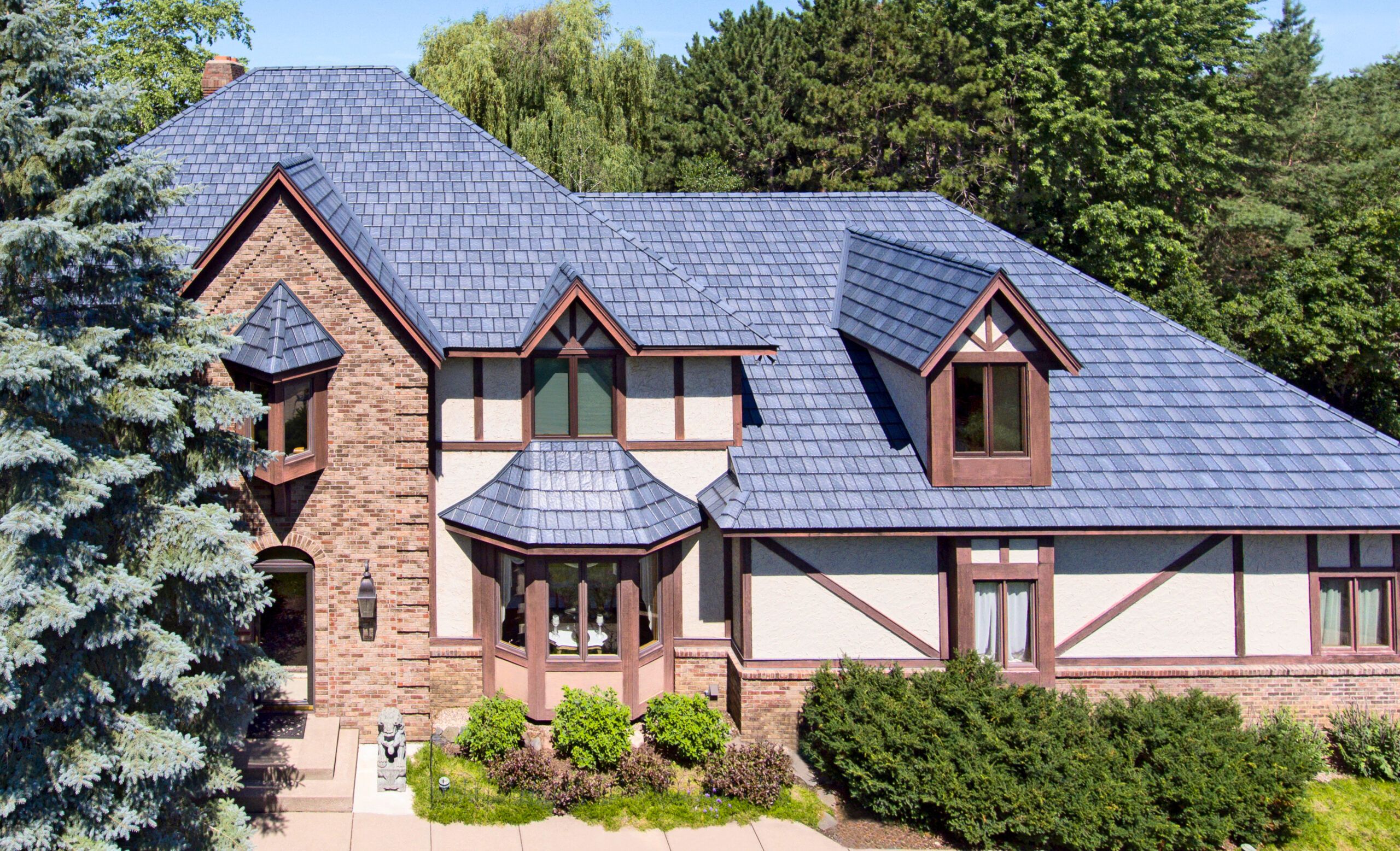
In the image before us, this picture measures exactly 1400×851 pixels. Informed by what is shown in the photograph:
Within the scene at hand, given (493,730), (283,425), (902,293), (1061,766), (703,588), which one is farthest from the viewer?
(902,293)

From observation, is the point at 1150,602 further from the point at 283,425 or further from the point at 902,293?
the point at 283,425

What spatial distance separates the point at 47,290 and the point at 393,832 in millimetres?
8141

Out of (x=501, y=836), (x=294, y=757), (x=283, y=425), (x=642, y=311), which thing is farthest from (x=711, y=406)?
(x=294, y=757)

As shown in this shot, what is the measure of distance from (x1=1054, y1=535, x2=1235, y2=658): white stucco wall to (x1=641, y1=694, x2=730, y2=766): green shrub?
19.3ft

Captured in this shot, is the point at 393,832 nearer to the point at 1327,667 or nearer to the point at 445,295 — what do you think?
the point at 445,295

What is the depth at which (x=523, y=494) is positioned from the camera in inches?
719

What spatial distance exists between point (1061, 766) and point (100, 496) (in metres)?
12.6

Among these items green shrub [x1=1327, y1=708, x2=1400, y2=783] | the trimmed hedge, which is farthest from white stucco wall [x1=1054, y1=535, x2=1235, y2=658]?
green shrub [x1=1327, y1=708, x2=1400, y2=783]

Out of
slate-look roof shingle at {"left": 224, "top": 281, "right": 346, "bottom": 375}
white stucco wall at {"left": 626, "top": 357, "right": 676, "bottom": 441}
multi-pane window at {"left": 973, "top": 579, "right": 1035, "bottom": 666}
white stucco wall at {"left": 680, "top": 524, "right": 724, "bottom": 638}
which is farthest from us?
white stucco wall at {"left": 680, "top": 524, "right": 724, "bottom": 638}

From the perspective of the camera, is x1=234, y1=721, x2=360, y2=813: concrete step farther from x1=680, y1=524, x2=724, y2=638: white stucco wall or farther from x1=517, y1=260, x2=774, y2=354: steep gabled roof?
x1=517, y1=260, x2=774, y2=354: steep gabled roof

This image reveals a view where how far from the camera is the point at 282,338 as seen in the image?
17.1m

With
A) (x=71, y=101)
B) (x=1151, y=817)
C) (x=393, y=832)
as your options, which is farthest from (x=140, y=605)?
(x=1151, y=817)

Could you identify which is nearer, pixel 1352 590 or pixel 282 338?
pixel 282 338

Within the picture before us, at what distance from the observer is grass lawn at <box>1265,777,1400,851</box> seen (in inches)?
656
